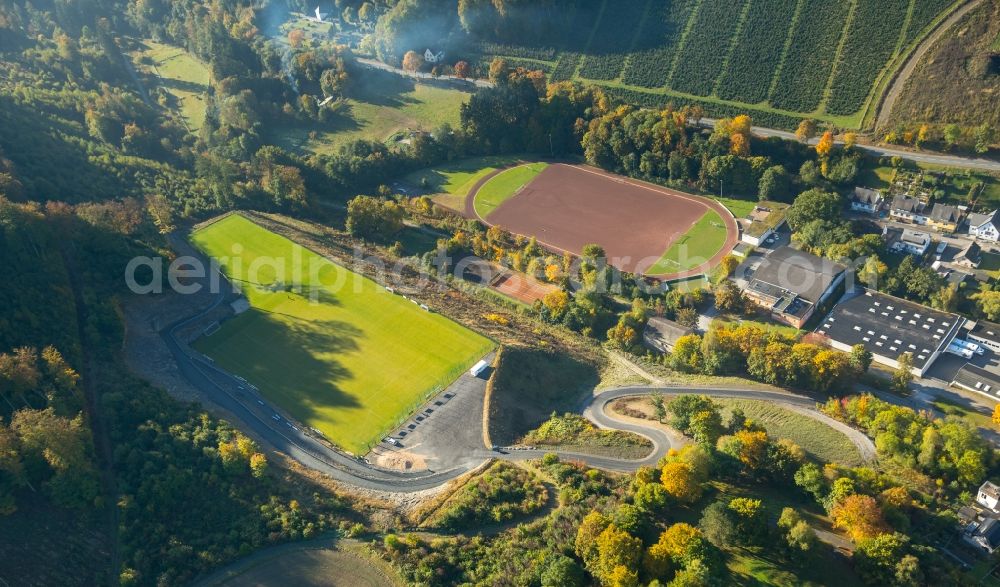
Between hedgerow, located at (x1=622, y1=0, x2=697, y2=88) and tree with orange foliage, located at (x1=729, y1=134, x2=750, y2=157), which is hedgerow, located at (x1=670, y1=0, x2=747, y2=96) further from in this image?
tree with orange foliage, located at (x1=729, y1=134, x2=750, y2=157)

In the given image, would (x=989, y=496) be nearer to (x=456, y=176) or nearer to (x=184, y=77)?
(x=456, y=176)

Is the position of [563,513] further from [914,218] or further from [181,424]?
[914,218]

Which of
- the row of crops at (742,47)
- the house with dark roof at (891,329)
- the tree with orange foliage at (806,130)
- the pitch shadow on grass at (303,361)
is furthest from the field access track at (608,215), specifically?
the pitch shadow on grass at (303,361)

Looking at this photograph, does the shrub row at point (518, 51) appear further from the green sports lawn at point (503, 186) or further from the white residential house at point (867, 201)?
the white residential house at point (867, 201)

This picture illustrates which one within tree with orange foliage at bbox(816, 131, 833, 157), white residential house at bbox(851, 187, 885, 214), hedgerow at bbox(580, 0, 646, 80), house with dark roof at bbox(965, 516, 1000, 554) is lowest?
house with dark roof at bbox(965, 516, 1000, 554)

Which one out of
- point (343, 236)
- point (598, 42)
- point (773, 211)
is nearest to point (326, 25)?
point (598, 42)

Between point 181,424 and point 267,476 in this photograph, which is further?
point 181,424

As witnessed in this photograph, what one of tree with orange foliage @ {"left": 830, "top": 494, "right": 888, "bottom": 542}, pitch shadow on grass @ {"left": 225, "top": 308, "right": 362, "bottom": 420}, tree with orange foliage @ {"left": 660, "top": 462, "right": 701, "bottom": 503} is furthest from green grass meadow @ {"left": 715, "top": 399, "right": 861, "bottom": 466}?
pitch shadow on grass @ {"left": 225, "top": 308, "right": 362, "bottom": 420}
